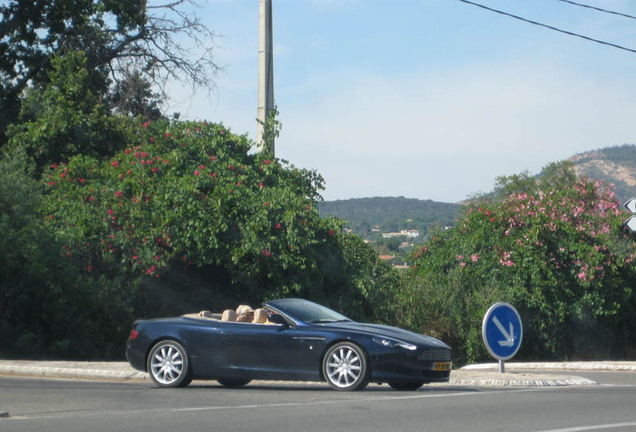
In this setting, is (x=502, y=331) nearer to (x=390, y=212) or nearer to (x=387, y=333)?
(x=387, y=333)

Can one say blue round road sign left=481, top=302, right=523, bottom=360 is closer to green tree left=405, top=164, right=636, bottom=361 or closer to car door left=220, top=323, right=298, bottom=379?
car door left=220, top=323, right=298, bottom=379

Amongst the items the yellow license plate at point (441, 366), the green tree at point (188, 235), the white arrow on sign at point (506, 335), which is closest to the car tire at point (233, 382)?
→ the yellow license plate at point (441, 366)

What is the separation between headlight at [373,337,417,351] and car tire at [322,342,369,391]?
257mm

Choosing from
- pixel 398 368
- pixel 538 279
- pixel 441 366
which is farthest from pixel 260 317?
pixel 538 279

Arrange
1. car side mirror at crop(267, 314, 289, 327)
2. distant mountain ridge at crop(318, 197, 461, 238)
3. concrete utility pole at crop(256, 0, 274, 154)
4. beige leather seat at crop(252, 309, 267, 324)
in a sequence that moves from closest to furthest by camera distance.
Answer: car side mirror at crop(267, 314, 289, 327) < beige leather seat at crop(252, 309, 267, 324) < concrete utility pole at crop(256, 0, 274, 154) < distant mountain ridge at crop(318, 197, 461, 238)

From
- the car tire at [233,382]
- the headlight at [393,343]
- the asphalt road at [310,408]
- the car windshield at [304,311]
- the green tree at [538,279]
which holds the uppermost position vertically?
the green tree at [538,279]

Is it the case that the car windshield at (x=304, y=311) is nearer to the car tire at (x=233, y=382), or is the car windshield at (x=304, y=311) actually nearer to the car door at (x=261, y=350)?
the car door at (x=261, y=350)

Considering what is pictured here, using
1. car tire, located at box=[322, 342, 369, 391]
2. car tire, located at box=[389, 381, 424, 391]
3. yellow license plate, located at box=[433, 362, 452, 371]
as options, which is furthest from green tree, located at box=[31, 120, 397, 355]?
yellow license plate, located at box=[433, 362, 452, 371]

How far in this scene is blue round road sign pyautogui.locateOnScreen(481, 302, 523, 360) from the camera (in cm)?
1325

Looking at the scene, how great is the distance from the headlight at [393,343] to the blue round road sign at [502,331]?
107 inches

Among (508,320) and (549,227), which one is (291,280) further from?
(549,227)

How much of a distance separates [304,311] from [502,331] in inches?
140

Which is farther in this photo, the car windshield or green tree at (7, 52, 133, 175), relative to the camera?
green tree at (7, 52, 133, 175)

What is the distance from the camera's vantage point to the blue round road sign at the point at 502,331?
13.2 metres
